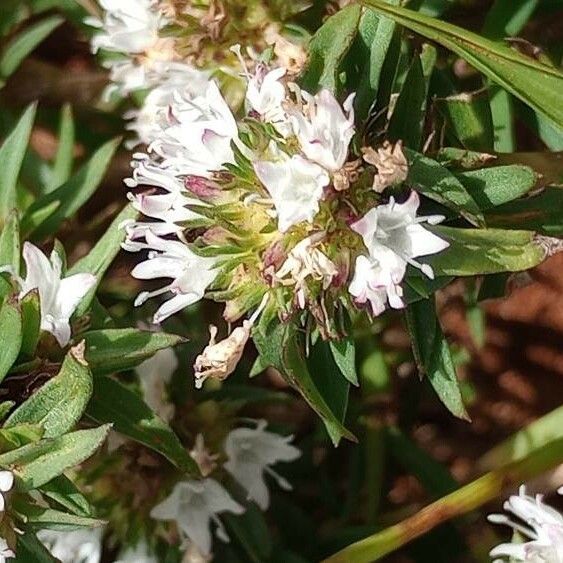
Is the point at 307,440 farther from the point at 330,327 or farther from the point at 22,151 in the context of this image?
the point at 330,327

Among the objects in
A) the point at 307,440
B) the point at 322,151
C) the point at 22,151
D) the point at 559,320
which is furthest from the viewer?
the point at 559,320

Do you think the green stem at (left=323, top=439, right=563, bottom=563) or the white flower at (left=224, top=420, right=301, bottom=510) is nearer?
the green stem at (left=323, top=439, right=563, bottom=563)

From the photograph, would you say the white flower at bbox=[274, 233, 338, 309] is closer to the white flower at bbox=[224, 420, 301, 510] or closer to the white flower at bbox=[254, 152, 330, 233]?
the white flower at bbox=[254, 152, 330, 233]

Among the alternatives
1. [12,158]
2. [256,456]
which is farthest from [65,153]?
[256,456]

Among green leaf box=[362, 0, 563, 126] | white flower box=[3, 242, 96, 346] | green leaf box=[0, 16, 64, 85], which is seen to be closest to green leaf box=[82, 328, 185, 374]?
white flower box=[3, 242, 96, 346]

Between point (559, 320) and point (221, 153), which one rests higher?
point (221, 153)

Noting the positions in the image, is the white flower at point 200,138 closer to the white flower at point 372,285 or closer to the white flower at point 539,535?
the white flower at point 372,285

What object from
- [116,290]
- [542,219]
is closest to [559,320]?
[116,290]

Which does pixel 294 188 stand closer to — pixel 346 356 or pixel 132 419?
pixel 346 356
